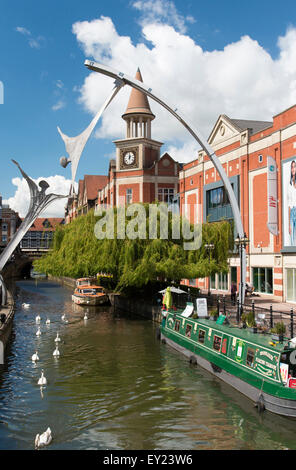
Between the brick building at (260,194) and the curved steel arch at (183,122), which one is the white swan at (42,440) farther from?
the brick building at (260,194)

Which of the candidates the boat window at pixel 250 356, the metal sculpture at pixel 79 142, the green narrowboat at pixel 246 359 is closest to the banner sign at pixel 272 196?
the metal sculpture at pixel 79 142

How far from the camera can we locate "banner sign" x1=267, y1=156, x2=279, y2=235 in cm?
2995

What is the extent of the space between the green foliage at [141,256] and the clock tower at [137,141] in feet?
78.9

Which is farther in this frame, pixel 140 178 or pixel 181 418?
pixel 140 178

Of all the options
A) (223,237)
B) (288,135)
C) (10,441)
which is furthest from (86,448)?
(288,135)

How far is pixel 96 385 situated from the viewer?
1530 centimetres

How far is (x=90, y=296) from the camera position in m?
38.3

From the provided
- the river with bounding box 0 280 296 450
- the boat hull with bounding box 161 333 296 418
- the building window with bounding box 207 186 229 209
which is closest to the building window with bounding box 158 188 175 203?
the building window with bounding box 207 186 229 209

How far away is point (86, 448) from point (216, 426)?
3.71m

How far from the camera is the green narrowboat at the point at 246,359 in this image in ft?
38.9

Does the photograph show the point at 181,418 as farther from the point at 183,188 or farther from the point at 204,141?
the point at 183,188

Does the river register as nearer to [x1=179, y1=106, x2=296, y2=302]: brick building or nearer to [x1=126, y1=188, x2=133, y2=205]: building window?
[x1=179, y1=106, x2=296, y2=302]: brick building

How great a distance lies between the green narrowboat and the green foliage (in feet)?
26.2

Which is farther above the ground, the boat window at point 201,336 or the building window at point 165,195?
the building window at point 165,195
